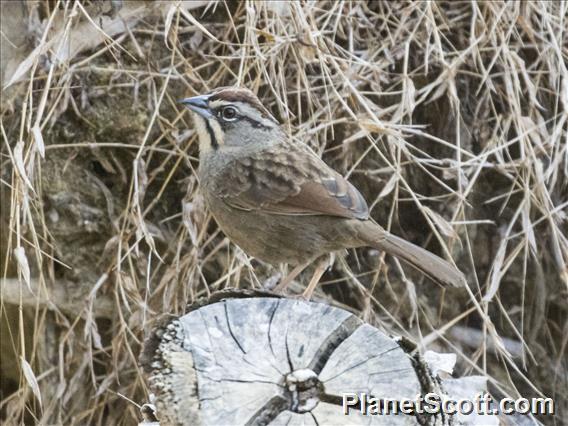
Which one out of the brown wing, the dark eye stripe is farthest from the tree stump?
the dark eye stripe

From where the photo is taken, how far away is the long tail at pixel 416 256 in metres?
3.67

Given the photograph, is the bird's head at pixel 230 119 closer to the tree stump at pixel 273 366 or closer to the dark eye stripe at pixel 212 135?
the dark eye stripe at pixel 212 135

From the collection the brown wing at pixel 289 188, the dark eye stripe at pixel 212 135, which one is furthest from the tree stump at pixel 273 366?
the dark eye stripe at pixel 212 135

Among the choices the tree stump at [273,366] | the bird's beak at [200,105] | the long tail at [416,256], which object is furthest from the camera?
the bird's beak at [200,105]

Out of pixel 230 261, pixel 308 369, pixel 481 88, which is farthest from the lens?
pixel 481 88

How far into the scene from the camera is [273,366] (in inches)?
101

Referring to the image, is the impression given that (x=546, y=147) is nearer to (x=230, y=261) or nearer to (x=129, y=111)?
(x=230, y=261)

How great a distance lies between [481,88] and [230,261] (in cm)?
151

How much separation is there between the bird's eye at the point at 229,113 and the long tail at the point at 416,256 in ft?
2.23

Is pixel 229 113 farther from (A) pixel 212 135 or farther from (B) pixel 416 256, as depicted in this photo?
(B) pixel 416 256

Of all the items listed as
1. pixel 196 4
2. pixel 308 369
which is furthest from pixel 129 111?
pixel 308 369

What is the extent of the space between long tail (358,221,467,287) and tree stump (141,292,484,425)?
101 centimetres

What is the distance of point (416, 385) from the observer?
8.52 feet

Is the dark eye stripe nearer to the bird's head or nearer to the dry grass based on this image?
the bird's head
